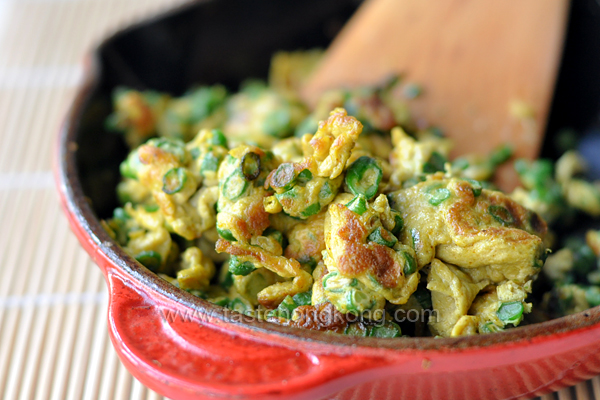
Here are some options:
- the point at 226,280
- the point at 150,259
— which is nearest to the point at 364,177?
the point at 226,280

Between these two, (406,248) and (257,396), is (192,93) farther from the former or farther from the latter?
(257,396)

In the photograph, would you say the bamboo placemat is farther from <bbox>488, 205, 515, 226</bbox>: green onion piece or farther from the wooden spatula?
the wooden spatula

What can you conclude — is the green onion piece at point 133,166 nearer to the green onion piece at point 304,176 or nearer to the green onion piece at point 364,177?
the green onion piece at point 304,176

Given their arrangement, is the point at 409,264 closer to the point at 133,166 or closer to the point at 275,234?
the point at 275,234

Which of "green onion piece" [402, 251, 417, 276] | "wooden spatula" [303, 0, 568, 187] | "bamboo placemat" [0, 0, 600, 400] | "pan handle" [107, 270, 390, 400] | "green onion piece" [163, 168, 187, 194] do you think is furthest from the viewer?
"wooden spatula" [303, 0, 568, 187]

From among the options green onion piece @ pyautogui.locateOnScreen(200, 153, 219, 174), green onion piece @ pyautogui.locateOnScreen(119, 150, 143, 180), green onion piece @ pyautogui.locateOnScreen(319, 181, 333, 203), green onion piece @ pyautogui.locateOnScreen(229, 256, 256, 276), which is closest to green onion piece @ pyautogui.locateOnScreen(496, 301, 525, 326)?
green onion piece @ pyautogui.locateOnScreen(319, 181, 333, 203)

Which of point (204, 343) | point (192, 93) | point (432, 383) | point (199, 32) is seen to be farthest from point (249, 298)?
point (199, 32)
